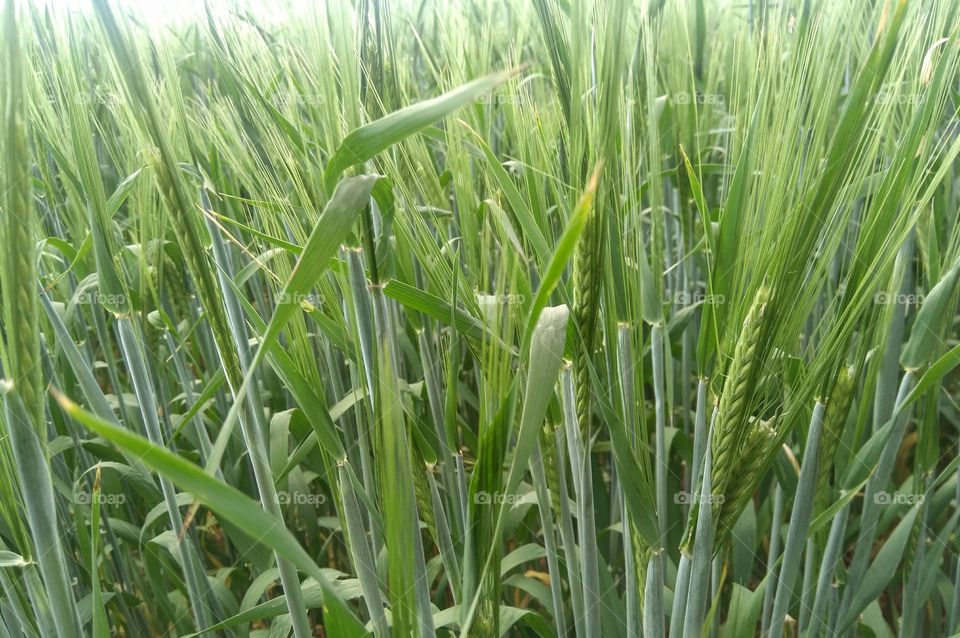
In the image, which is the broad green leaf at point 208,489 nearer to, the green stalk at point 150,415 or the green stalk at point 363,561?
the green stalk at point 363,561

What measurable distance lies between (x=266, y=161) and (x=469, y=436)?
45 centimetres

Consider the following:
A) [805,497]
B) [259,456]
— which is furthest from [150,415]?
[805,497]

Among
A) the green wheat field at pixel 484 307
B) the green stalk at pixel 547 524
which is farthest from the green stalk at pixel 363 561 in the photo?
Result: the green stalk at pixel 547 524

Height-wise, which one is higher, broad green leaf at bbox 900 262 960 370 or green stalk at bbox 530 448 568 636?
broad green leaf at bbox 900 262 960 370

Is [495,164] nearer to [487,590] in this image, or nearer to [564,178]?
[564,178]

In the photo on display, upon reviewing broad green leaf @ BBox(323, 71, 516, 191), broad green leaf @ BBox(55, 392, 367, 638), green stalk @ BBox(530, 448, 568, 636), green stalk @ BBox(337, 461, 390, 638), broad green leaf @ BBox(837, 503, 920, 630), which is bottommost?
broad green leaf @ BBox(837, 503, 920, 630)

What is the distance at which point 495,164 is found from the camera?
0.59m

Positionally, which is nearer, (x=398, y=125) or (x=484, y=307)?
(x=398, y=125)

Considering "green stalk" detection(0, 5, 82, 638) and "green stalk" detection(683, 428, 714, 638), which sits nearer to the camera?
"green stalk" detection(0, 5, 82, 638)

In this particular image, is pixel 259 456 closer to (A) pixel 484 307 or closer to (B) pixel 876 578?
(A) pixel 484 307

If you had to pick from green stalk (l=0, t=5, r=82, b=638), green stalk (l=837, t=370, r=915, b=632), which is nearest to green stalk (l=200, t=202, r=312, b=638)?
green stalk (l=0, t=5, r=82, b=638)

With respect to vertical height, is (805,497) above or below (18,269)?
below

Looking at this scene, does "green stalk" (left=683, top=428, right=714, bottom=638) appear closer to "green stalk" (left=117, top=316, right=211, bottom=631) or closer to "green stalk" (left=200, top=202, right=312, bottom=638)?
"green stalk" (left=200, top=202, right=312, bottom=638)

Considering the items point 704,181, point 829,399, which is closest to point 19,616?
point 829,399
